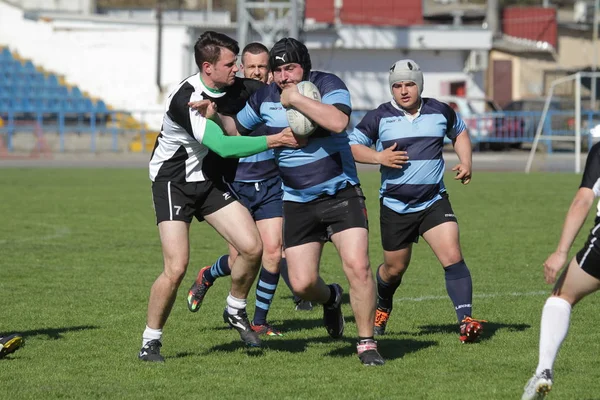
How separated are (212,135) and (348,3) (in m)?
43.0

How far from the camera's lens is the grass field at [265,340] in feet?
20.3

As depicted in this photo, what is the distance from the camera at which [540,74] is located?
54.5 meters

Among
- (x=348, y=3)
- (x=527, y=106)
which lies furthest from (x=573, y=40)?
(x=527, y=106)

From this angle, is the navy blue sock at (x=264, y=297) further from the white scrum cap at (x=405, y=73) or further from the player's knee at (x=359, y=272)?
the white scrum cap at (x=405, y=73)

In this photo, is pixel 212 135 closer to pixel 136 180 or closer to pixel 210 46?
pixel 210 46

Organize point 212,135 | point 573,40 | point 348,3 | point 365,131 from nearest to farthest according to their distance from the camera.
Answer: point 212,135
point 365,131
point 348,3
point 573,40

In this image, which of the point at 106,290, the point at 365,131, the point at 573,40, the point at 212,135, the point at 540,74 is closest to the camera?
the point at 212,135

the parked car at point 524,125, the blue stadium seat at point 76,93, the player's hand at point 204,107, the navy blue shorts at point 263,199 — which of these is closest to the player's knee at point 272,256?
the navy blue shorts at point 263,199

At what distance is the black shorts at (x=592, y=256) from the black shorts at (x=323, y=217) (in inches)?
72.2

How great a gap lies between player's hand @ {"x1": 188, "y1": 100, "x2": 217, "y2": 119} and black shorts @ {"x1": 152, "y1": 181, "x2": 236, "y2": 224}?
57cm

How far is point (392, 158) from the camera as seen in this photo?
7344mm

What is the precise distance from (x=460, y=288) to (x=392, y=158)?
42.2 inches

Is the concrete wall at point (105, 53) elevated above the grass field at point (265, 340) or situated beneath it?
elevated above

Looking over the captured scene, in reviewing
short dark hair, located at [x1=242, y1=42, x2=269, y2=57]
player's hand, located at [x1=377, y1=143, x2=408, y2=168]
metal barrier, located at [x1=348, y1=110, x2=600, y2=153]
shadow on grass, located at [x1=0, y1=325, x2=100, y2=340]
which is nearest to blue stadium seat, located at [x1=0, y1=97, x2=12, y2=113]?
metal barrier, located at [x1=348, y1=110, x2=600, y2=153]
